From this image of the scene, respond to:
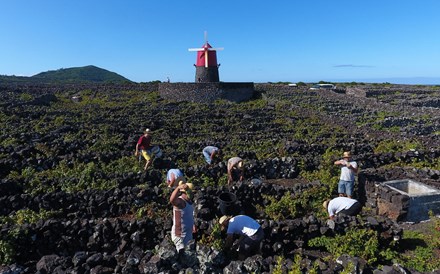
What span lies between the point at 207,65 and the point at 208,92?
22.6 ft

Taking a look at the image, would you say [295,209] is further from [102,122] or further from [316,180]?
[102,122]

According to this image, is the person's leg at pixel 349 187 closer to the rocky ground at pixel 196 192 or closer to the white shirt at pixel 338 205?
the rocky ground at pixel 196 192

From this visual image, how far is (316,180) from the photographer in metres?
11.5

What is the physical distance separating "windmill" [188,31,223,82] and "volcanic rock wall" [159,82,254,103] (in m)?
5.40

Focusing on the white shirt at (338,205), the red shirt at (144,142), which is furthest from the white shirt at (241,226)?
the red shirt at (144,142)

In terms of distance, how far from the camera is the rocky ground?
252 inches

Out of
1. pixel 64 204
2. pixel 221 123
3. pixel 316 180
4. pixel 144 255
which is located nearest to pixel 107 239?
pixel 144 255

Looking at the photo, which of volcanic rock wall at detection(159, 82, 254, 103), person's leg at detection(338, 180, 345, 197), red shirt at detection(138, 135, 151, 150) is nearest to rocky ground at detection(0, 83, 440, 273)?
person's leg at detection(338, 180, 345, 197)

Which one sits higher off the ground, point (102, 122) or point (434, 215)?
point (102, 122)

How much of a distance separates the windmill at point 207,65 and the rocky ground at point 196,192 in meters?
20.8

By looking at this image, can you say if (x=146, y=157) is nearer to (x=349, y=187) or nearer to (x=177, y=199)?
(x=177, y=199)

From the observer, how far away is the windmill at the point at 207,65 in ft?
140

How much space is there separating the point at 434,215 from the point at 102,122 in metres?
20.1

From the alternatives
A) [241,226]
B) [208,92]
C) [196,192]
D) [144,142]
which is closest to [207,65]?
[208,92]
